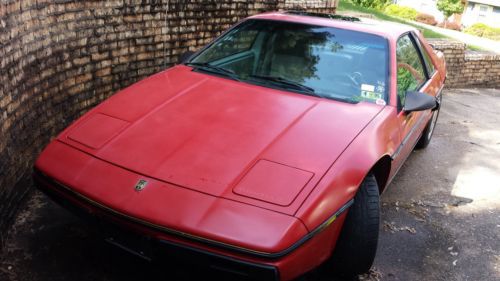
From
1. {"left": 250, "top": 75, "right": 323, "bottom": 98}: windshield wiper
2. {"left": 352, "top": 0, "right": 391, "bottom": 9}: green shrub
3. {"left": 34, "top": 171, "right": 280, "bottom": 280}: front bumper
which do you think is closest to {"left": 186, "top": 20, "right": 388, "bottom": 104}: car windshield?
{"left": 250, "top": 75, "right": 323, "bottom": 98}: windshield wiper

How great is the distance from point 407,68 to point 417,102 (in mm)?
565

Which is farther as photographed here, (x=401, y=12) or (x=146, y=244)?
(x=401, y=12)

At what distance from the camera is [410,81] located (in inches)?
153

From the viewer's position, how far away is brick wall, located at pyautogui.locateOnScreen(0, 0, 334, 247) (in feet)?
10.2

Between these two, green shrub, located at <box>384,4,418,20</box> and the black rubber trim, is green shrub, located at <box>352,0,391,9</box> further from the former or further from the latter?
the black rubber trim

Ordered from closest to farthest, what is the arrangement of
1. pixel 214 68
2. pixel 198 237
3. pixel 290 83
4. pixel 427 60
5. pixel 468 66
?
pixel 198 237 < pixel 290 83 < pixel 214 68 < pixel 427 60 < pixel 468 66

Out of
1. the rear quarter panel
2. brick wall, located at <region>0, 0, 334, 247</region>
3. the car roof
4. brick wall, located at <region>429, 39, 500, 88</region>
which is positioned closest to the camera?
the rear quarter panel

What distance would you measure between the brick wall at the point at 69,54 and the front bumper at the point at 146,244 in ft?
2.27

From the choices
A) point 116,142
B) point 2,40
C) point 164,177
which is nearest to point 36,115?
point 2,40

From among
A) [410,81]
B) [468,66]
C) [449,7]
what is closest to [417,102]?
[410,81]

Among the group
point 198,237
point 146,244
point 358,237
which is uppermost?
point 198,237

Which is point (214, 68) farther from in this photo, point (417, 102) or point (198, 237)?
point (198, 237)

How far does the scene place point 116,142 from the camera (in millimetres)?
2688

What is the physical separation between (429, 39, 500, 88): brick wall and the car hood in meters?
7.28
